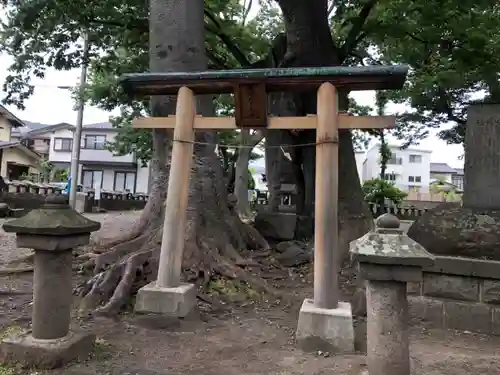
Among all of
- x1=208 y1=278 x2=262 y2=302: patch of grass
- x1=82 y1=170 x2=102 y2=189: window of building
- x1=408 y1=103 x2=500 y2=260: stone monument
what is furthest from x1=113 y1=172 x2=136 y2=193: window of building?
x1=408 y1=103 x2=500 y2=260: stone monument

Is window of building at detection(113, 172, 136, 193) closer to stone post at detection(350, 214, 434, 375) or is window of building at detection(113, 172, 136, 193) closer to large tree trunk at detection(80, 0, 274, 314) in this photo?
large tree trunk at detection(80, 0, 274, 314)

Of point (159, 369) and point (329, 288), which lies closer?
point (159, 369)

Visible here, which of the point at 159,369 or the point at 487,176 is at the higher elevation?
the point at 487,176

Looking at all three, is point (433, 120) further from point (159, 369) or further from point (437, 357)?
point (159, 369)

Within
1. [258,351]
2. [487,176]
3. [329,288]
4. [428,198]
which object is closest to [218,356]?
[258,351]

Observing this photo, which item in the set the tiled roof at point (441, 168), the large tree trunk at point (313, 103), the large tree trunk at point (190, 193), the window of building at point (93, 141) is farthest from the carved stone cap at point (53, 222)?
the tiled roof at point (441, 168)

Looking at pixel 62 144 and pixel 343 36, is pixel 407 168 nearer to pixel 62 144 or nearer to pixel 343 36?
pixel 62 144

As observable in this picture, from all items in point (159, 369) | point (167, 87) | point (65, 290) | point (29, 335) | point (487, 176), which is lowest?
point (159, 369)

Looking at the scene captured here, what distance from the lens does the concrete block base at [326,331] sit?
411 centimetres

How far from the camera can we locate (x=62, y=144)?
3853 centimetres

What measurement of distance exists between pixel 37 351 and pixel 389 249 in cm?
289

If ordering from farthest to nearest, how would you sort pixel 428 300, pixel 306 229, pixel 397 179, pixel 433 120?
pixel 397 179 → pixel 433 120 → pixel 306 229 → pixel 428 300

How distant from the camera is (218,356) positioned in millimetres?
4023

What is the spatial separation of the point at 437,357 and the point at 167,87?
4.01m
